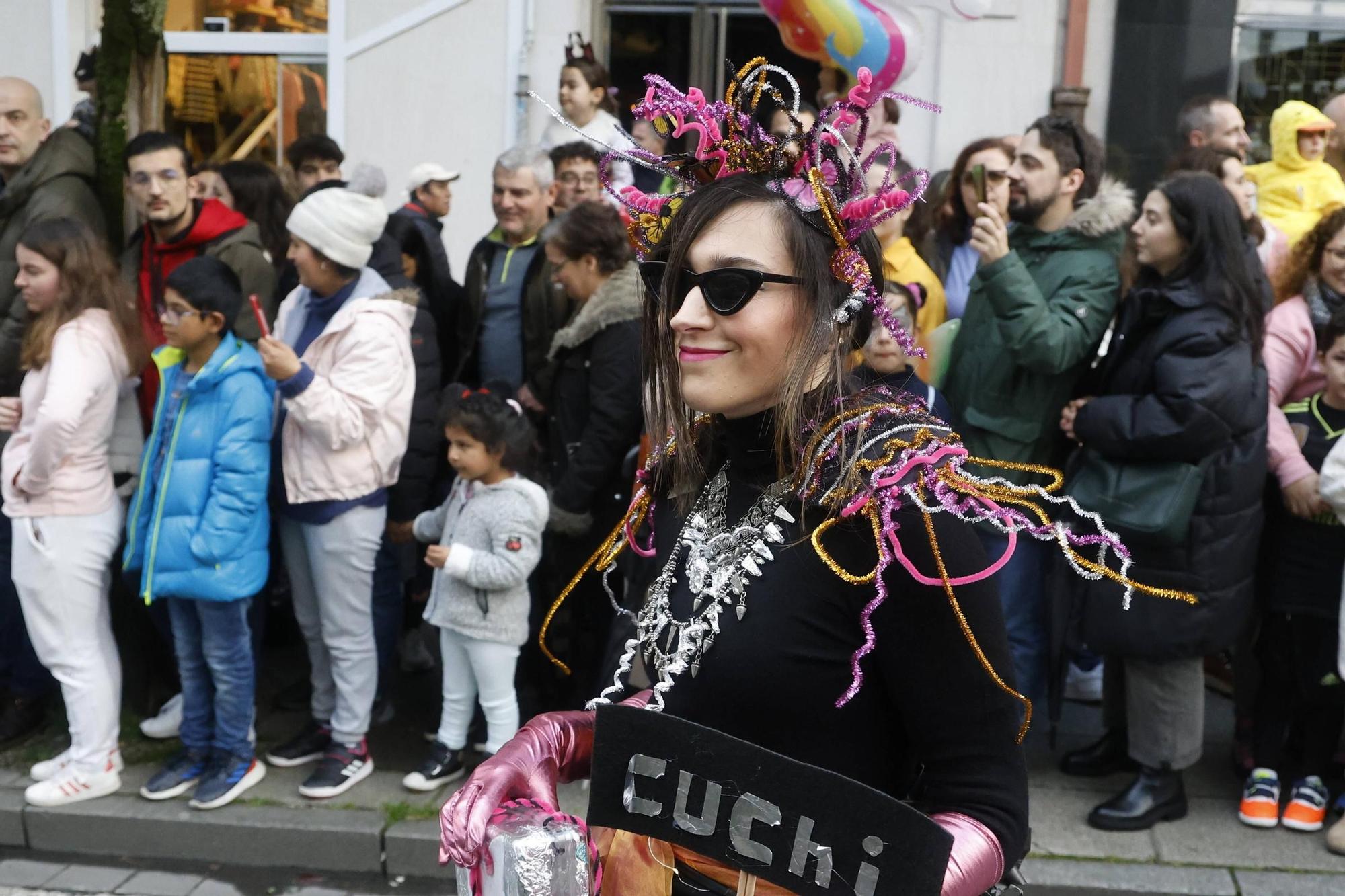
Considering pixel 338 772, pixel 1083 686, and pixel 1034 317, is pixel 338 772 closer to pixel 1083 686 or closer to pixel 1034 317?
pixel 1034 317

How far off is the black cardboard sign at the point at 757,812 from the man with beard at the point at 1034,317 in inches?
110

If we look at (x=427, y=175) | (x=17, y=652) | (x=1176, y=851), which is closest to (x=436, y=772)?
(x=17, y=652)

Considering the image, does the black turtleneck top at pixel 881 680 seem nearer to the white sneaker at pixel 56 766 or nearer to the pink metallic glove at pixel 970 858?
the pink metallic glove at pixel 970 858

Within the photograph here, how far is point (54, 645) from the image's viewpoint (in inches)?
188

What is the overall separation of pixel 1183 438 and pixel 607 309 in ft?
6.09

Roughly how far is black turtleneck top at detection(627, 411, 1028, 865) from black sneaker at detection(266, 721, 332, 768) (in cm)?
343

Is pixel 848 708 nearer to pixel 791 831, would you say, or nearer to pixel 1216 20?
pixel 791 831

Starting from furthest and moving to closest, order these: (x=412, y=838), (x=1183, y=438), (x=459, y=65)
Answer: (x=459, y=65) → (x=412, y=838) → (x=1183, y=438)

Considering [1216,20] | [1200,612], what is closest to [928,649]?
[1200,612]

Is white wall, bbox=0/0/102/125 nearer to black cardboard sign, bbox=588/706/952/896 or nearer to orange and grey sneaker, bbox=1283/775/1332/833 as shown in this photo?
orange and grey sneaker, bbox=1283/775/1332/833

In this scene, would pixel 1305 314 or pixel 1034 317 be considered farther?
pixel 1305 314

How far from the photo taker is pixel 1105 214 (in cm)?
459

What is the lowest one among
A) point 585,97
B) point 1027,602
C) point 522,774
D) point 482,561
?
point 1027,602

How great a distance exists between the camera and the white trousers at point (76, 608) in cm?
472
